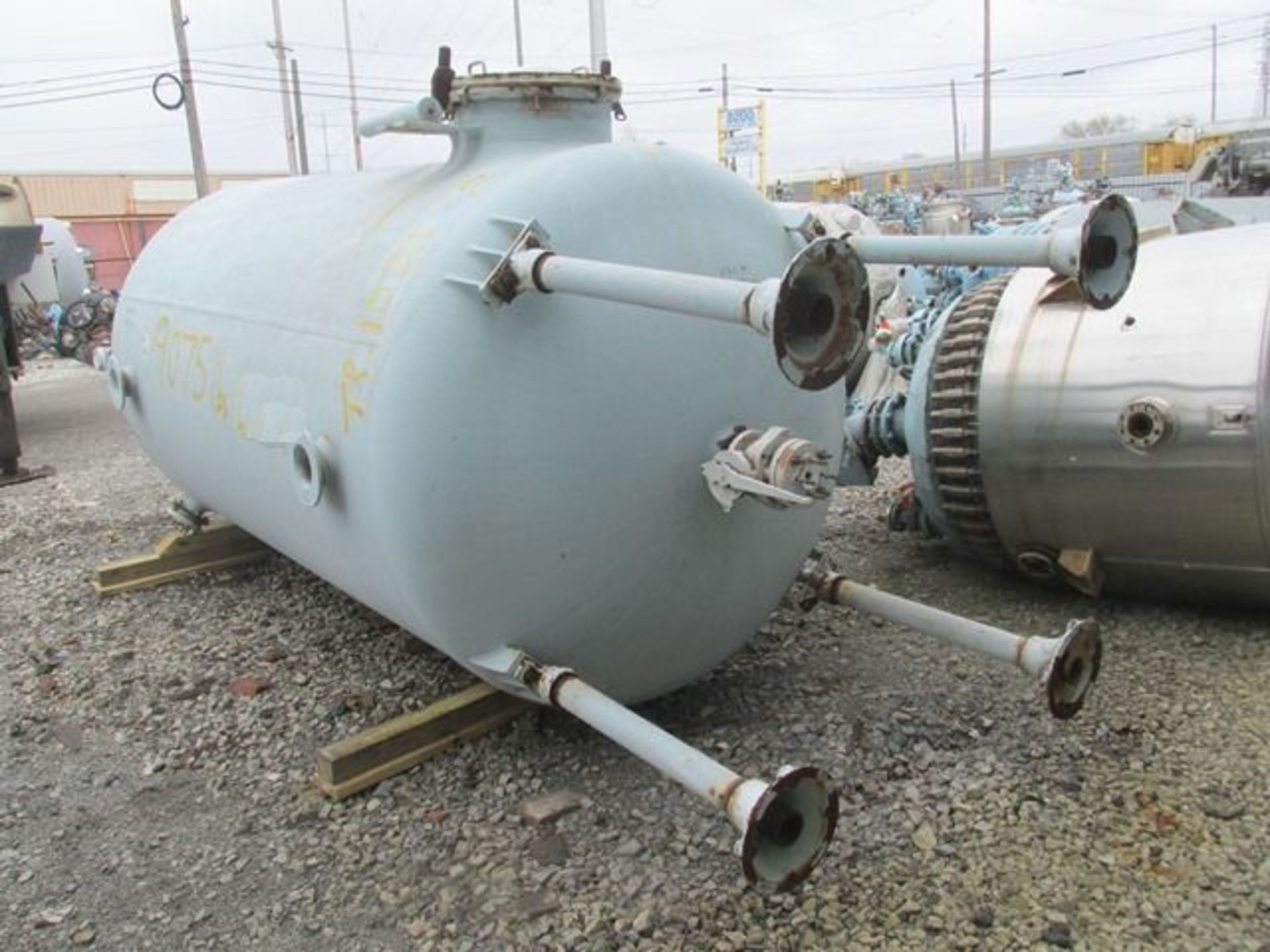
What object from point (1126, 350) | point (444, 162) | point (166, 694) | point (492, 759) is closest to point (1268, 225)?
point (1126, 350)

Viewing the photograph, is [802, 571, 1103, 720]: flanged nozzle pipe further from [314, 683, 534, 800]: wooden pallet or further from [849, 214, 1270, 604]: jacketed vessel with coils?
[314, 683, 534, 800]: wooden pallet

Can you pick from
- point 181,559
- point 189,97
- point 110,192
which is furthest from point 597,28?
point 110,192

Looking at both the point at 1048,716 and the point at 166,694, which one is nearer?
the point at 1048,716

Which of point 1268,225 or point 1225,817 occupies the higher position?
point 1268,225

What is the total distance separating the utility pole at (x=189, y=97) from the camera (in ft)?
50.8

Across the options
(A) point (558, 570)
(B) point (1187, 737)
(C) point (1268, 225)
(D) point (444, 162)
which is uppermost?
(D) point (444, 162)

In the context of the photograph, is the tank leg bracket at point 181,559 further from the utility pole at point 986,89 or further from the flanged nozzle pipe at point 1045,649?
the utility pole at point 986,89

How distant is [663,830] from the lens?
233 centimetres

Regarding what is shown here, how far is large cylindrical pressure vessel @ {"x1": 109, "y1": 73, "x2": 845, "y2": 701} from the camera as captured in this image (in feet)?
6.92

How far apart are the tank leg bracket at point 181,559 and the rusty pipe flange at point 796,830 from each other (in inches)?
117

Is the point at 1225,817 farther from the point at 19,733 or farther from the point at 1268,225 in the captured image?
the point at 19,733

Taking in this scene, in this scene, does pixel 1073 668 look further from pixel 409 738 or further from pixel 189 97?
pixel 189 97

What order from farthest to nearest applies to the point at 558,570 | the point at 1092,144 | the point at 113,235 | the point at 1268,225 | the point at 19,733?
1. the point at 1092,144
2. the point at 113,235
3. the point at 1268,225
4. the point at 19,733
5. the point at 558,570

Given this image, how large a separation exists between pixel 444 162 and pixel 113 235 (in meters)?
22.2
